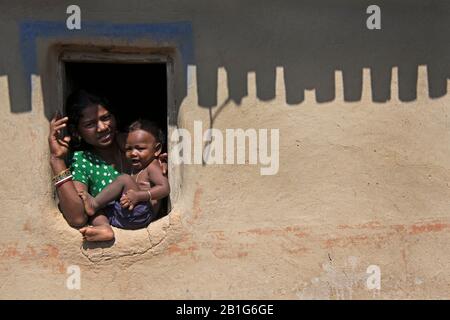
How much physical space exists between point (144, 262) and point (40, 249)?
2.00 ft

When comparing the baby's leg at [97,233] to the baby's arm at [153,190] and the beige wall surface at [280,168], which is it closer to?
the beige wall surface at [280,168]

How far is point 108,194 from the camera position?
456 centimetres

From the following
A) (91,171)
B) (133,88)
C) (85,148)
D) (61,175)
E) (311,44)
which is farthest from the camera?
(133,88)

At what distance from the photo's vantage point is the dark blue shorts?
4.58m

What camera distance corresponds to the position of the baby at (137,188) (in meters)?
4.54

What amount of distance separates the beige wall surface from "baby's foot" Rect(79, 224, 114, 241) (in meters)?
0.06

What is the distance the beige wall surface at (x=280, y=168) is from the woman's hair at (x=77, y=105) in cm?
17

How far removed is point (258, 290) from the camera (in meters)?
4.55

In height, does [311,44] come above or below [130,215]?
above

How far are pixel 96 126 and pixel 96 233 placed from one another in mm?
645

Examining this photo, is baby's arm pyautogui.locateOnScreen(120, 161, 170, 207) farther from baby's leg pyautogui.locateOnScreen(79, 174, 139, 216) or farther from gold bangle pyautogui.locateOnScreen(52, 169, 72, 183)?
gold bangle pyautogui.locateOnScreen(52, 169, 72, 183)

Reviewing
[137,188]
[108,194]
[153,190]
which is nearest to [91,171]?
[108,194]

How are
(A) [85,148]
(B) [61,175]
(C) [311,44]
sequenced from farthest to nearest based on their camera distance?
(A) [85,148], (C) [311,44], (B) [61,175]

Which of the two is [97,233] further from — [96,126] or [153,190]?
[96,126]
